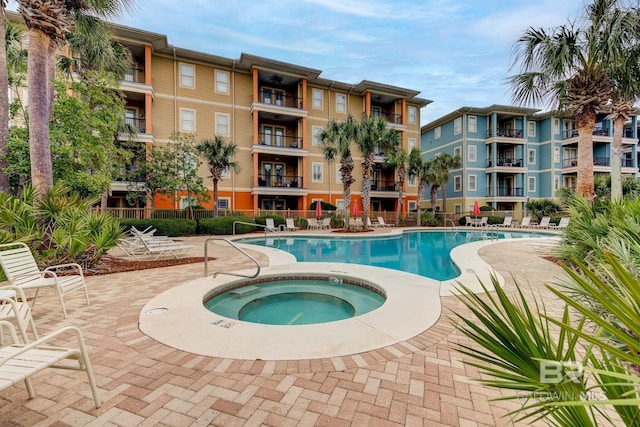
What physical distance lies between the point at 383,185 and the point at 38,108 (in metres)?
24.0

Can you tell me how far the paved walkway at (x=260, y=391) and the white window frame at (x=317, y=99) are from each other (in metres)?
23.4

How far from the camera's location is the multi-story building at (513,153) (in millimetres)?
28219

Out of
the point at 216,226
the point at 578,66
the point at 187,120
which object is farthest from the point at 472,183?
the point at 187,120

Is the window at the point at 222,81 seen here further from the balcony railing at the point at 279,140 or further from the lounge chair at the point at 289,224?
the lounge chair at the point at 289,224

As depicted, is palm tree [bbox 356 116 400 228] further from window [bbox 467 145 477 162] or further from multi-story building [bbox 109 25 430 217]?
window [bbox 467 145 477 162]

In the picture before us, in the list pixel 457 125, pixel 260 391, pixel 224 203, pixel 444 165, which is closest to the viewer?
pixel 260 391

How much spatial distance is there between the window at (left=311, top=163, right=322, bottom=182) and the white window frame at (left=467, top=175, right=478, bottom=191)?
15089 mm

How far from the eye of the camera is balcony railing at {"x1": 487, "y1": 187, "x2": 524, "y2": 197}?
1130 inches

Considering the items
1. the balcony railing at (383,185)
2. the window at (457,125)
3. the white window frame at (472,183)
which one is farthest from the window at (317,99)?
the white window frame at (472,183)

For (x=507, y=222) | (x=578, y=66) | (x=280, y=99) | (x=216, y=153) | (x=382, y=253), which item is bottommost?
(x=382, y=253)

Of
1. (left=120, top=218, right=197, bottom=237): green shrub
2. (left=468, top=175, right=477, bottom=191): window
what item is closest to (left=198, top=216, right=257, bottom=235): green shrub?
(left=120, top=218, right=197, bottom=237): green shrub

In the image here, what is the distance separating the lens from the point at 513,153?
97.6 feet

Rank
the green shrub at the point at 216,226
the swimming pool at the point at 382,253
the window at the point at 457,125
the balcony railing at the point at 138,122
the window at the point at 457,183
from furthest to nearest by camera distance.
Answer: the window at the point at 457,183 < the window at the point at 457,125 < the balcony railing at the point at 138,122 < the green shrub at the point at 216,226 < the swimming pool at the point at 382,253

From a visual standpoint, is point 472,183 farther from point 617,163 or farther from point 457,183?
point 617,163
